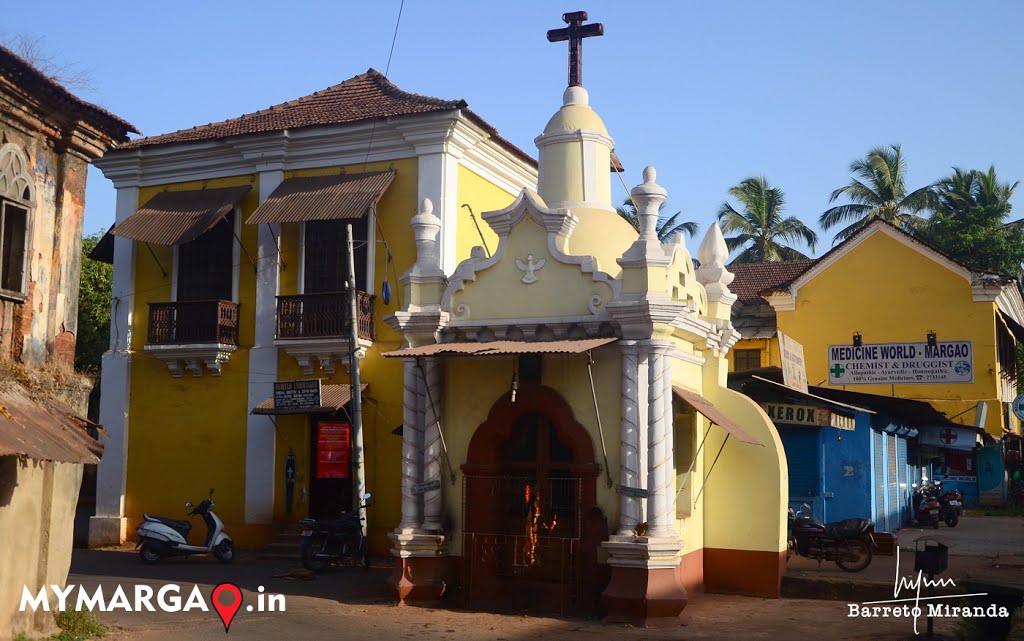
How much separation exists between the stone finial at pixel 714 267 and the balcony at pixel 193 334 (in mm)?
9547

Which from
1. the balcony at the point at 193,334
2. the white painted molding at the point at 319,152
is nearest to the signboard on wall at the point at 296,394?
the balcony at the point at 193,334

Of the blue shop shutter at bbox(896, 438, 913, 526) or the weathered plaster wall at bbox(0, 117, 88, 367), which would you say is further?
the blue shop shutter at bbox(896, 438, 913, 526)

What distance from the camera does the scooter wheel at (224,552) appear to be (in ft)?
59.2

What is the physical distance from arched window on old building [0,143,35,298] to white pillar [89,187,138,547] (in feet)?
37.5

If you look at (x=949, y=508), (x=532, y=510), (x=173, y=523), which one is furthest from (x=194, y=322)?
(x=949, y=508)

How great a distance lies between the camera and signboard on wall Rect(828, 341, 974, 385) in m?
27.9

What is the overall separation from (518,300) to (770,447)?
13.4 feet

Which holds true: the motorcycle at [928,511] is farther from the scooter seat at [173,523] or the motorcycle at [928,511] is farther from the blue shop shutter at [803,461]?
the scooter seat at [173,523]

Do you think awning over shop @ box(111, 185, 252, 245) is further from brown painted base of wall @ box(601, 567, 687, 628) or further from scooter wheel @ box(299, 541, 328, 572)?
brown painted base of wall @ box(601, 567, 687, 628)

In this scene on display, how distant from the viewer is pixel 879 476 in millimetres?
21141

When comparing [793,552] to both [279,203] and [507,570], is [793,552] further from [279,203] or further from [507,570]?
[279,203]

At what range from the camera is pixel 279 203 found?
20000 millimetres

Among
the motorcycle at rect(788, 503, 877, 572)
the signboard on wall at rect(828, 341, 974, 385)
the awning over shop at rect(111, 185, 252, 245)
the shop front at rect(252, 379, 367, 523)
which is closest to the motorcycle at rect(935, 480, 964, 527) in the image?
the signboard on wall at rect(828, 341, 974, 385)
